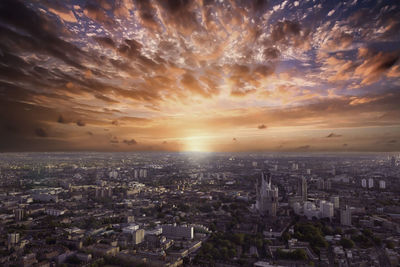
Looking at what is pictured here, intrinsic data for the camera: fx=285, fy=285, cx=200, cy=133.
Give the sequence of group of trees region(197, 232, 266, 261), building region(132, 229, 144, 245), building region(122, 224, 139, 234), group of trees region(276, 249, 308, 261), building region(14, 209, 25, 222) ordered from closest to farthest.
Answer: group of trees region(276, 249, 308, 261) < group of trees region(197, 232, 266, 261) < building region(132, 229, 144, 245) < building region(122, 224, 139, 234) < building region(14, 209, 25, 222)

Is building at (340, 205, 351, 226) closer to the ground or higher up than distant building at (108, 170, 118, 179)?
closer to the ground

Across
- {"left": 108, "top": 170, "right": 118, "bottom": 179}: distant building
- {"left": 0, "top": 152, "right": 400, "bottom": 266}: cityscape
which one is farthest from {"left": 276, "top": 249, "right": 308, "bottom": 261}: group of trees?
{"left": 108, "top": 170, "right": 118, "bottom": 179}: distant building

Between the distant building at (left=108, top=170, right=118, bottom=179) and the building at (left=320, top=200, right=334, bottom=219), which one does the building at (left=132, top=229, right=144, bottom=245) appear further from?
the distant building at (left=108, top=170, right=118, bottom=179)

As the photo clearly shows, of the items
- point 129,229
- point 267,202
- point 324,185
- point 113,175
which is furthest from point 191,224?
point 113,175

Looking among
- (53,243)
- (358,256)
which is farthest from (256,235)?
(53,243)

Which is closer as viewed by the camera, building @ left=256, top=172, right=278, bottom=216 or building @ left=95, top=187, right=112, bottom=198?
building @ left=256, top=172, right=278, bottom=216

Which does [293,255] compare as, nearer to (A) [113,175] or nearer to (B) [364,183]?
(B) [364,183]

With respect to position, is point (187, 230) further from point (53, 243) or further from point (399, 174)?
point (399, 174)

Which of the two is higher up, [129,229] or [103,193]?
[103,193]
